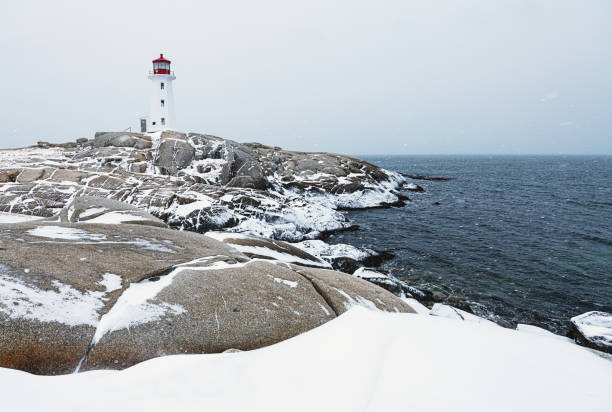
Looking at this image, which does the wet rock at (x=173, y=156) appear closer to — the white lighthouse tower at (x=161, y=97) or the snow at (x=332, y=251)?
the white lighthouse tower at (x=161, y=97)

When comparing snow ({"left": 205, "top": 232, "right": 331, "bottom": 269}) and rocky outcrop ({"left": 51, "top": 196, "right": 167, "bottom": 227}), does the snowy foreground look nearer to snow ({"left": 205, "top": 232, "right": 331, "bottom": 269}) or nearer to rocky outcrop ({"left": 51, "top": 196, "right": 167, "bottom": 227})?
snow ({"left": 205, "top": 232, "right": 331, "bottom": 269})

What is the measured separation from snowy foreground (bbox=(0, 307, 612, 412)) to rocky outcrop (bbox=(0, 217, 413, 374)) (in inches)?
32.5

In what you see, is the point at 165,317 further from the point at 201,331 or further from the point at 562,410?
the point at 562,410

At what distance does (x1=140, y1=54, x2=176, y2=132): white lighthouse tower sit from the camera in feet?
145

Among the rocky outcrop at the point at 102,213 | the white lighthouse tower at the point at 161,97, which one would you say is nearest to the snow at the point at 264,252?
the rocky outcrop at the point at 102,213

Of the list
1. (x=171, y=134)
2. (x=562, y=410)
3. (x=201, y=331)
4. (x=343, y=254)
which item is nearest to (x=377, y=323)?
(x=562, y=410)

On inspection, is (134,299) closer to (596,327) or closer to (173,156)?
(596,327)

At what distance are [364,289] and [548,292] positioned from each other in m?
12.2

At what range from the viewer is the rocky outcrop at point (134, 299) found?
511 centimetres

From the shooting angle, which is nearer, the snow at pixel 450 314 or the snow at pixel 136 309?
the snow at pixel 136 309

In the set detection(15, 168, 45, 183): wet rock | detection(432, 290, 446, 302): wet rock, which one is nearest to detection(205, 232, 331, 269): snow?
detection(432, 290, 446, 302): wet rock

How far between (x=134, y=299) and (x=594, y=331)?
42.8ft

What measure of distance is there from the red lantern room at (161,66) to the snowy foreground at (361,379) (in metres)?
48.8

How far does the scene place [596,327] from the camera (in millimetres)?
9578
